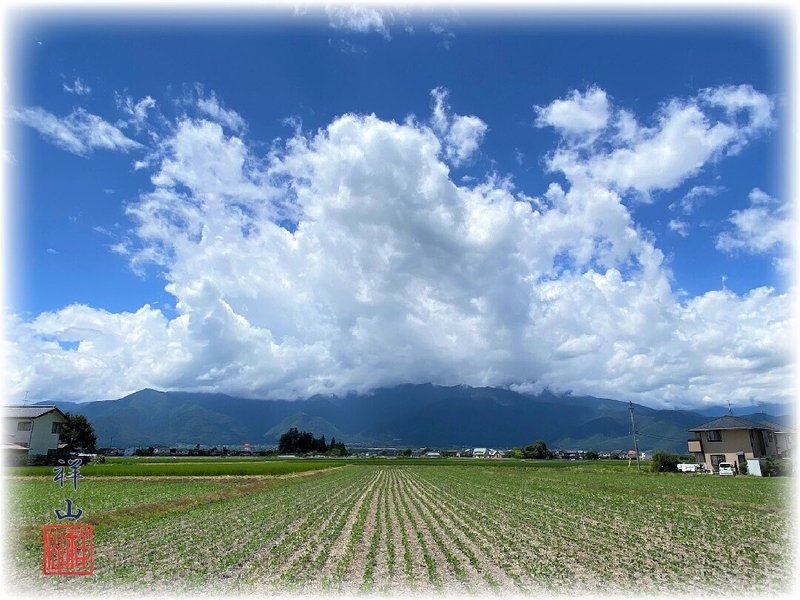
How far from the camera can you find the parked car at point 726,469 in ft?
184

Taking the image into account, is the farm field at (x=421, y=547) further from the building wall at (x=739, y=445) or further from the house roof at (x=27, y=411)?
the house roof at (x=27, y=411)

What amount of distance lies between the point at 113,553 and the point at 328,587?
25.2 feet

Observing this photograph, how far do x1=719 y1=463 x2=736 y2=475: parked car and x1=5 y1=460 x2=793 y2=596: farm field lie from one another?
33796mm

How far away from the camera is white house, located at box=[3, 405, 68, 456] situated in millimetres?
58406

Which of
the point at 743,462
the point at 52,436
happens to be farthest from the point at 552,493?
the point at 52,436

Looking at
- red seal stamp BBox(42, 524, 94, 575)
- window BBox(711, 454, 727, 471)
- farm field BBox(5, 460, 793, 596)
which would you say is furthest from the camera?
window BBox(711, 454, 727, 471)

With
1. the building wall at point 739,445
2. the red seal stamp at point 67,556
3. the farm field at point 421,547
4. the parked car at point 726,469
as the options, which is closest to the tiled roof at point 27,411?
the farm field at point 421,547

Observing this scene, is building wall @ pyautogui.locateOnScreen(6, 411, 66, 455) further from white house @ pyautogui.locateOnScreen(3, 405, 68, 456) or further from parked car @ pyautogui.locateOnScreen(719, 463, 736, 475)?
parked car @ pyautogui.locateOnScreen(719, 463, 736, 475)

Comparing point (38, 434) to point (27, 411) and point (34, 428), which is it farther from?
point (27, 411)

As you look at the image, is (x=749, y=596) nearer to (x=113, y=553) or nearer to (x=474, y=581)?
(x=474, y=581)

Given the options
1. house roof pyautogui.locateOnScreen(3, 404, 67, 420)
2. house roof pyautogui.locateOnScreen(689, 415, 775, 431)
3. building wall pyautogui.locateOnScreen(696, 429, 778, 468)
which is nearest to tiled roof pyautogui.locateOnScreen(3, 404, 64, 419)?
house roof pyautogui.locateOnScreen(3, 404, 67, 420)

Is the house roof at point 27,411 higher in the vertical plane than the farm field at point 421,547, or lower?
higher

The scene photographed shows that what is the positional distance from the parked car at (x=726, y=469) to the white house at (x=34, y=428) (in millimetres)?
83933

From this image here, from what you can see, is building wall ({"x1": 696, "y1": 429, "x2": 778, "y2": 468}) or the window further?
the window
